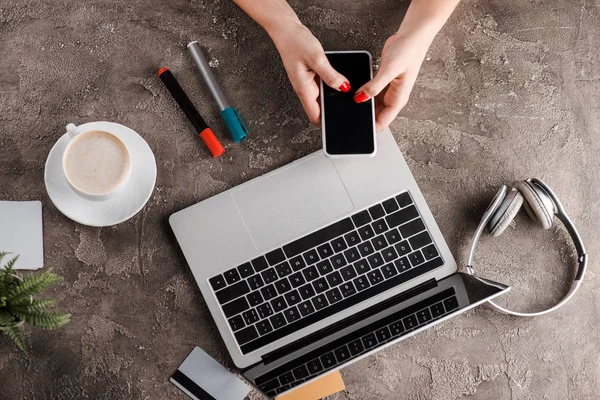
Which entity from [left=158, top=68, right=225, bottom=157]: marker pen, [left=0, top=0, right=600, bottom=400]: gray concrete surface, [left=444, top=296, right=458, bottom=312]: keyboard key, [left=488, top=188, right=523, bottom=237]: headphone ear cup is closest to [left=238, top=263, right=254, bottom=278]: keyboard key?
[left=0, top=0, right=600, bottom=400]: gray concrete surface

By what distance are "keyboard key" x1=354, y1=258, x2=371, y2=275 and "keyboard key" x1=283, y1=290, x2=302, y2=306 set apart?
11 cm

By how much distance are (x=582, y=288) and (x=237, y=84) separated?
2.42 feet

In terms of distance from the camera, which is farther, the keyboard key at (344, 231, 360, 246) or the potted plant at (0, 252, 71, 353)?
the keyboard key at (344, 231, 360, 246)

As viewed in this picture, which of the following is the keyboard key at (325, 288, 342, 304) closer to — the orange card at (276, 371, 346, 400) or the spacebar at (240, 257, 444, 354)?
the spacebar at (240, 257, 444, 354)

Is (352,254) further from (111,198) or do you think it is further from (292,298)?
(111,198)

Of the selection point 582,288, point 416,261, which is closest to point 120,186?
point 416,261

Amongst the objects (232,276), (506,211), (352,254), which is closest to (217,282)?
(232,276)

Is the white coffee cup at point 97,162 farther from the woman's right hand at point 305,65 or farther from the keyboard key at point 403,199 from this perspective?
the keyboard key at point 403,199

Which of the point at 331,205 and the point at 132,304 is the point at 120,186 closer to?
the point at 132,304

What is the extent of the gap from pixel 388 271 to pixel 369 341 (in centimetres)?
13

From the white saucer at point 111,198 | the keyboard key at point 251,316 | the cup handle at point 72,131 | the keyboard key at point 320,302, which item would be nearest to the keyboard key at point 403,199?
the keyboard key at point 320,302

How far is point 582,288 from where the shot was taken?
3.34 ft

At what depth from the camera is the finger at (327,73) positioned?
0.87 m

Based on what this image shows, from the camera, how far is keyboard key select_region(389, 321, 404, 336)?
33.5 inches
